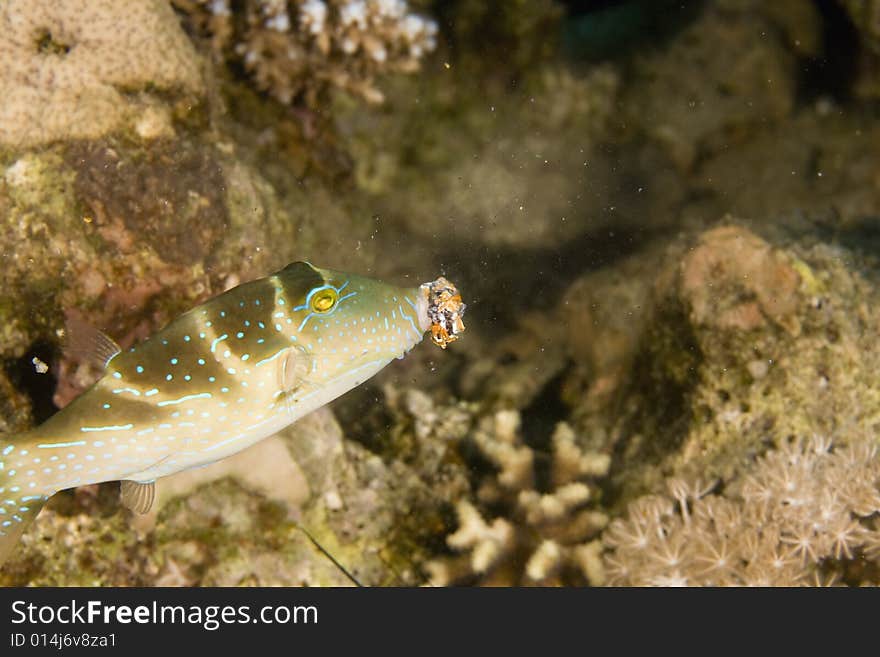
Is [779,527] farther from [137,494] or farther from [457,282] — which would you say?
[137,494]

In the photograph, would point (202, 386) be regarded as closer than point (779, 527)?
Yes

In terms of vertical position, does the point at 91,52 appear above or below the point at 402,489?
above

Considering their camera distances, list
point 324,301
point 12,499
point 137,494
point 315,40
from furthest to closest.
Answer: point 315,40
point 137,494
point 324,301
point 12,499

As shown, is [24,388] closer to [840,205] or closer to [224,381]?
[224,381]

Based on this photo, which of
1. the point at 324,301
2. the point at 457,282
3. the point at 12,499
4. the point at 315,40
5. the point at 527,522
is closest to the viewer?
the point at 12,499

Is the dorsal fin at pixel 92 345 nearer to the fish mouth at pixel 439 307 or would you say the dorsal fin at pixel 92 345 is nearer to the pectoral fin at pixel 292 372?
the pectoral fin at pixel 292 372

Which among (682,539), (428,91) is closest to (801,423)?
(682,539)

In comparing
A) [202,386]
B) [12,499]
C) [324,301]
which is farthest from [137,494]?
[324,301]
